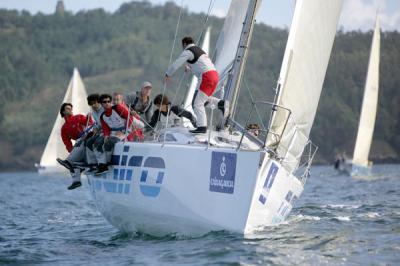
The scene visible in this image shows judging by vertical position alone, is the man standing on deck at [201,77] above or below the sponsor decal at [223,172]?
above

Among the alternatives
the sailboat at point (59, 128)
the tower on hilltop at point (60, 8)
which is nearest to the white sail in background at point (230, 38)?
the sailboat at point (59, 128)

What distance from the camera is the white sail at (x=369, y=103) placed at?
31562 mm

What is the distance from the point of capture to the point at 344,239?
7.95 m

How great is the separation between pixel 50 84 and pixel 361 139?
227 ft

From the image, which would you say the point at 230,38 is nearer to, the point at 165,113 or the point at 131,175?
the point at 165,113

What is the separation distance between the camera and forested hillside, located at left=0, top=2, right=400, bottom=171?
260 feet

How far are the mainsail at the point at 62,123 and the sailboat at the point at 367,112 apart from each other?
10161 millimetres

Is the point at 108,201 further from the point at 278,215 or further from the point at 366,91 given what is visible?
the point at 366,91

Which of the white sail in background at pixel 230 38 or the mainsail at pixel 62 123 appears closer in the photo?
the white sail in background at pixel 230 38

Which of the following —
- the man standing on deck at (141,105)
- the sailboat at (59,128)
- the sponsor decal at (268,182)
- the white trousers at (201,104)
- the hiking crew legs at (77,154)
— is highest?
the white trousers at (201,104)

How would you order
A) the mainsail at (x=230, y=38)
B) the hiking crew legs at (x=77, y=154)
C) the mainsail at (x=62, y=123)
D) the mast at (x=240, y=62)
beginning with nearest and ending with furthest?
the mast at (x=240, y=62) < the hiking crew legs at (x=77, y=154) < the mainsail at (x=230, y=38) < the mainsail at (x=62, y=123)

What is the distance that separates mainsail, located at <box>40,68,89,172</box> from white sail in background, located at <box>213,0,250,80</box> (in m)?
23.7

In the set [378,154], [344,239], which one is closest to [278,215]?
[344,239]

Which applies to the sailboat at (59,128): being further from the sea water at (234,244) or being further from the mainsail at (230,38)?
the mainsail at (230,38)
